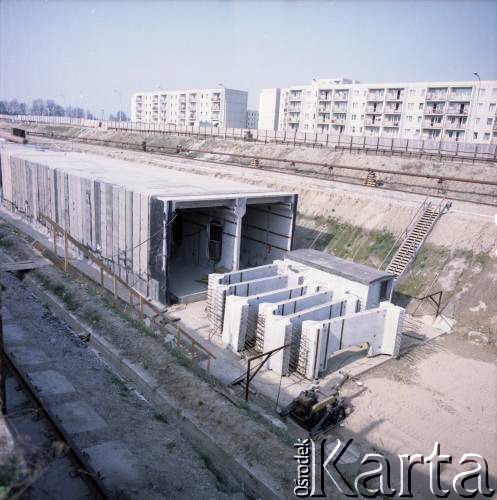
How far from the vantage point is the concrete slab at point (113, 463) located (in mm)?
8438

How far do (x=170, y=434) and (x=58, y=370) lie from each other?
12.8ft

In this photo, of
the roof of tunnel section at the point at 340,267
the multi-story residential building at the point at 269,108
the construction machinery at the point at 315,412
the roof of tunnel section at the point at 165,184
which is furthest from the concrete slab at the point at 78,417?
the multi-story residential building at the point at 269,108

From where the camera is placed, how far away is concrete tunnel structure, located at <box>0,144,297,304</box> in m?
19.0

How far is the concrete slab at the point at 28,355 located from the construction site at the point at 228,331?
2.8 inches

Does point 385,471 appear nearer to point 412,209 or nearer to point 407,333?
point 407,333

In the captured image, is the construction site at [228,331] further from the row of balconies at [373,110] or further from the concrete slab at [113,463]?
the row of balconies at [373,110]

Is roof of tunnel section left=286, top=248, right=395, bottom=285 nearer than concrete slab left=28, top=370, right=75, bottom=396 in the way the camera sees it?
No

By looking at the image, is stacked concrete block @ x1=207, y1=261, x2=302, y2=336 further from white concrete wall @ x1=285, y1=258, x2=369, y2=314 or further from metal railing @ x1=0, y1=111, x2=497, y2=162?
metal railing @ x1=0, y1=111, x2=497, y2=162

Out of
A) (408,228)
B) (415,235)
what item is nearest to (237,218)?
(415,235)

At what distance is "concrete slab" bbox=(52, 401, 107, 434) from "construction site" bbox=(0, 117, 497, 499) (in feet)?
0.18

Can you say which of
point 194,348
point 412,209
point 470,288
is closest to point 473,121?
point 412,209

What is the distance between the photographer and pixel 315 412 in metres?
12.1

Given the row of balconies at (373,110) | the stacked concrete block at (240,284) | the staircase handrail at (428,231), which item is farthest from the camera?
the row of balconies at (373,110)

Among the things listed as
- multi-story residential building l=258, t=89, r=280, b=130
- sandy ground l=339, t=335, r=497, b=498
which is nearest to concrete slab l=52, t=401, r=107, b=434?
sandy ground l=339, t=335, r=497, b=498
